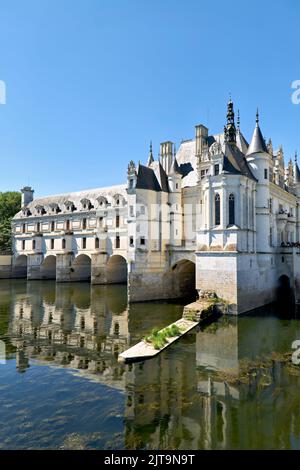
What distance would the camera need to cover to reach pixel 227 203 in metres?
24.3

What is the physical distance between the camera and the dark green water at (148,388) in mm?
8734

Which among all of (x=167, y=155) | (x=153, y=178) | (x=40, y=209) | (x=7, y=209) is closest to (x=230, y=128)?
(x=167, y=155)

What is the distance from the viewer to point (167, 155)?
31922mm

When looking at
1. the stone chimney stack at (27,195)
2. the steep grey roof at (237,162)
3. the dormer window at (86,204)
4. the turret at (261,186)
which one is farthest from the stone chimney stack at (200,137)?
the stone chimney stack at (27,195)

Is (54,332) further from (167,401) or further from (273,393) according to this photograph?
(273,393)

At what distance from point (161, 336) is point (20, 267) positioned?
145 feet

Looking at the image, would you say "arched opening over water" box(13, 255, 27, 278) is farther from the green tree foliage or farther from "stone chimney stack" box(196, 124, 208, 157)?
"stone chimney stack" box(196, 124, 208, 157)

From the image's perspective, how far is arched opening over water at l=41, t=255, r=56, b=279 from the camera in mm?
49969

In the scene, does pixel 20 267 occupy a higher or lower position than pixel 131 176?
lower

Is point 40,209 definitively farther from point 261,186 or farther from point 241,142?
point 261,186

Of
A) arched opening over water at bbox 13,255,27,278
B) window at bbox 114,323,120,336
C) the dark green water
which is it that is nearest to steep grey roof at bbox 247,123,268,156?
the dark green water

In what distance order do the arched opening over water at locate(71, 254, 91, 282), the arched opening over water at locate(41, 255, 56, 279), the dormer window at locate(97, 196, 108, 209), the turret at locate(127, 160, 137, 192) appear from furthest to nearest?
the arched opening over water at locate(41, 255, 56, 279) → the arched opening over water at locate(71, 254, 91, 282) → the dormer window at locate(97, 196, 108, 209) → the turret at locate(127, 160, 137, 192)

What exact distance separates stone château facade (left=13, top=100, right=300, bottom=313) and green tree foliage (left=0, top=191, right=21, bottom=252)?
86.1ft

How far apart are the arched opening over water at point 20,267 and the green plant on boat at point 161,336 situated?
141 ft
